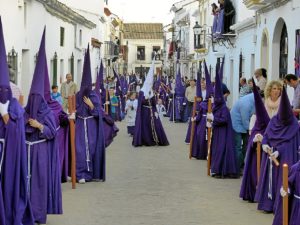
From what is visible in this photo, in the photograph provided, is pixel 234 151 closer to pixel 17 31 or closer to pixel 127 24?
pixel 17 31

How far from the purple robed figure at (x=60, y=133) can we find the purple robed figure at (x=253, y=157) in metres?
2.75

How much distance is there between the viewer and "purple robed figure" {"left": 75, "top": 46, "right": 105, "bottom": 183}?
12.6 meters

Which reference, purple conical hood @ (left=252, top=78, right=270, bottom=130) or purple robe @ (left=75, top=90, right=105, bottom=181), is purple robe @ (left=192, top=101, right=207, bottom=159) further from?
purple conical hood @ (left=252, top=78, right=270, bottom=130)

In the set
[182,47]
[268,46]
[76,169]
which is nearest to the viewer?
[76,169]

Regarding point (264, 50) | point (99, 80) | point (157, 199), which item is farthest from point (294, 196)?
point (264, 50)

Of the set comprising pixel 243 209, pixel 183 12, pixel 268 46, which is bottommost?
pixel 243 209

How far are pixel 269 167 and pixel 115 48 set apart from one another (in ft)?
190

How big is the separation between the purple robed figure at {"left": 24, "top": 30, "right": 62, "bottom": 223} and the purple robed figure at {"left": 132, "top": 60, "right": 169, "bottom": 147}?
1042cm

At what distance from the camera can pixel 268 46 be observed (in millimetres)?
20625

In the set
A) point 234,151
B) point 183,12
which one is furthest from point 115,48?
point 234,151

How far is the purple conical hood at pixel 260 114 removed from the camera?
1022 cm

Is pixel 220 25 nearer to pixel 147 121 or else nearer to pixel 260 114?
pixel 147 121

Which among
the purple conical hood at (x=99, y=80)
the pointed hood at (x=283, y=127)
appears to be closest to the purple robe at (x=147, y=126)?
the purple conical hood at (x=99, y=80)

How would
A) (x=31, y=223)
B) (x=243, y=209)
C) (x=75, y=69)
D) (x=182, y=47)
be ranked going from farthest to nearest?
(x=182, y=47) → (x=75, y=69) → (x=243, y=209) → (x=31, y=223)
